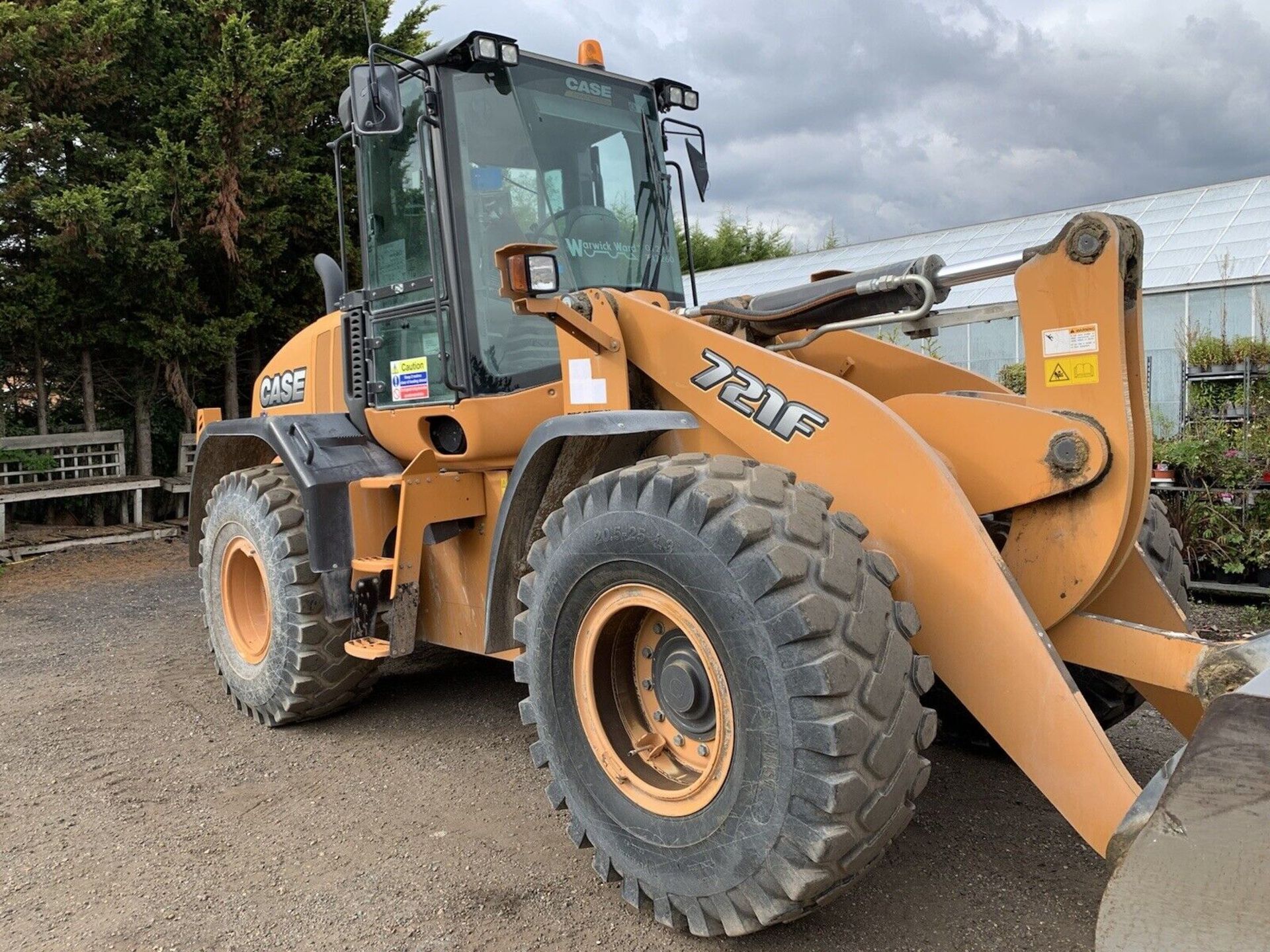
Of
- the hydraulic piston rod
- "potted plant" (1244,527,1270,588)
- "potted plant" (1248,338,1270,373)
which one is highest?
the hydraulic piston rod

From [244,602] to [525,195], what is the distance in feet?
8.76

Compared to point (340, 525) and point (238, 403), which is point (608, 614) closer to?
point (340, 525)

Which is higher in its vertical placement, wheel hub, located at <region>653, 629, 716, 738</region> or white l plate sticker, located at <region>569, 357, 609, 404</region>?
white l plate sticker, located at <region>569, 357, 609, 404</region>

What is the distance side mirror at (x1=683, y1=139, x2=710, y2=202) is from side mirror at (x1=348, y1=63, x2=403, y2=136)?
147cm

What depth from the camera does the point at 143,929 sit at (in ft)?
9.73

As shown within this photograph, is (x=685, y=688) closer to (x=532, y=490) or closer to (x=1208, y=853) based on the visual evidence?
(x=532, y=490)

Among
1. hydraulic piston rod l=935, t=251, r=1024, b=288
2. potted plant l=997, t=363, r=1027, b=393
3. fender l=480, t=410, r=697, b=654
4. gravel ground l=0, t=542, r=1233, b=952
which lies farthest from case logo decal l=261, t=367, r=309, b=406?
potted plant l=997, t=363, r=1027, b=393

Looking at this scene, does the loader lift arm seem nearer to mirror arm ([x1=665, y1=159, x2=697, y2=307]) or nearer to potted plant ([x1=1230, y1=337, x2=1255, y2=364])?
mirror arm ([x1=665, y1=159, x2=697, y2=307])

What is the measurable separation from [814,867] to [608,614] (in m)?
0.91

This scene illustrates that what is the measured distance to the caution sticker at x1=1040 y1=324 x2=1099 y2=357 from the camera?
8.83ft

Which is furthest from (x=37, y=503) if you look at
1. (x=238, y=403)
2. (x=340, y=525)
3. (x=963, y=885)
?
(x=963, y=885)

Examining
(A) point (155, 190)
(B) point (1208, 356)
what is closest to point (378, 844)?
(B) point (1208, 356)

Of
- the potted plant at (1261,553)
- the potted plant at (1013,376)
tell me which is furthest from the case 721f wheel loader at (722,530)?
the potted plant at (1013,376)

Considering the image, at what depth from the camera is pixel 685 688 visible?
2.71 metres
